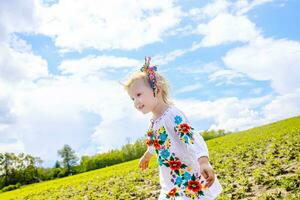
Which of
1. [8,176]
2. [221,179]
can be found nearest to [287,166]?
[221,179]

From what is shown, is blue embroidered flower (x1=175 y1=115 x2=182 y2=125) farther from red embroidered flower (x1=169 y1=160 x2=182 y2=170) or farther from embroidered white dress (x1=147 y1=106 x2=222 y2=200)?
red embroidered flower (x1=169 y1=160 x2=182 y2=170)

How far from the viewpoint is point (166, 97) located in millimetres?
4605

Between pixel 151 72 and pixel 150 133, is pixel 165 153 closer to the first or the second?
pixel 150 133

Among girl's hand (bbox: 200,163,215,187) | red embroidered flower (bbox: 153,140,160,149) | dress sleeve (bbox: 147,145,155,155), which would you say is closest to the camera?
girl's hand (bbox: 200,163,215,187)

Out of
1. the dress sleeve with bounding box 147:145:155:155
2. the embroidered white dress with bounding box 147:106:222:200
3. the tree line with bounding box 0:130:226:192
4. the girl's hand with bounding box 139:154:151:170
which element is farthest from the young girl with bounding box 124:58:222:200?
the tree line with bounding box 0:130:226:192

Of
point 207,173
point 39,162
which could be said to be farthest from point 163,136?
point 39,162

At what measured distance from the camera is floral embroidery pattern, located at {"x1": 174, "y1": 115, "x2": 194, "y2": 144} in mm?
4211

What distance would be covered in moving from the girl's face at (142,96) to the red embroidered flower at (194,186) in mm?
906

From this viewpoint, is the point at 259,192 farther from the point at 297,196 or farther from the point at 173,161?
the point at 173,161

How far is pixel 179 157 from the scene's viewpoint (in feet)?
14.3

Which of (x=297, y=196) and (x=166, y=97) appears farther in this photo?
(x=297, y=196)

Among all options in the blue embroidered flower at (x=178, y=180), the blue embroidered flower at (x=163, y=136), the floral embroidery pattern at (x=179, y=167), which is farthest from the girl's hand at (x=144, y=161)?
the blue embroidered flower at (x=178, y=180)

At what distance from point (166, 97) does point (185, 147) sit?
0.63m

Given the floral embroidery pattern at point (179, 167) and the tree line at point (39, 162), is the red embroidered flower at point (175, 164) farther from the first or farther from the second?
the tree line at point (39, 162)
